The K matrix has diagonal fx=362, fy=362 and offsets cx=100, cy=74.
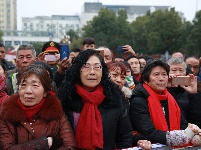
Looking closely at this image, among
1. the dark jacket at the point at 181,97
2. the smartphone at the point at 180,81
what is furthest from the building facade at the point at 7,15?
the smartphone at the point at 180,81

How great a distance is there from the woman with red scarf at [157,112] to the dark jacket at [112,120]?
0.25m

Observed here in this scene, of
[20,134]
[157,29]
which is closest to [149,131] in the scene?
[20,134]

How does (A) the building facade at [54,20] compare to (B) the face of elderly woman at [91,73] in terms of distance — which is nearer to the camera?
(B) the face of elderly woman at [91,73]

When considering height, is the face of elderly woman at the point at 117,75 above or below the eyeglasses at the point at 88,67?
below

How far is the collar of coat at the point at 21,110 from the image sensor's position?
301cm

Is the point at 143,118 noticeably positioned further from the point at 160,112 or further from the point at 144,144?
the point at 144,144

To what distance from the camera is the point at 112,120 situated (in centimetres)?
337

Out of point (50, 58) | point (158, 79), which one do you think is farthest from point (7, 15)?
point (158, 79)

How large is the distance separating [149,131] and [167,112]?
34 centimetres

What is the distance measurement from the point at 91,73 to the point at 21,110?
747 mm

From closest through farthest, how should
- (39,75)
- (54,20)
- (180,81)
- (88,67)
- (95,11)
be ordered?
(39,75) → (88,67) → (180,81) → (95,11) → (54,20)

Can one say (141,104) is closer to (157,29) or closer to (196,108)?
(196,108)

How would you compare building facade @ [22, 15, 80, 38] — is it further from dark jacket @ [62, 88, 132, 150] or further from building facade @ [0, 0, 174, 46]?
dark jacket @ [62, 88, 132, 150]

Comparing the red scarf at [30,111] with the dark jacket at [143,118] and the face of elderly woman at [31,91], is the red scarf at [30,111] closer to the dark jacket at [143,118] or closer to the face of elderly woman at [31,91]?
the face of elderly woman at [31,91]
